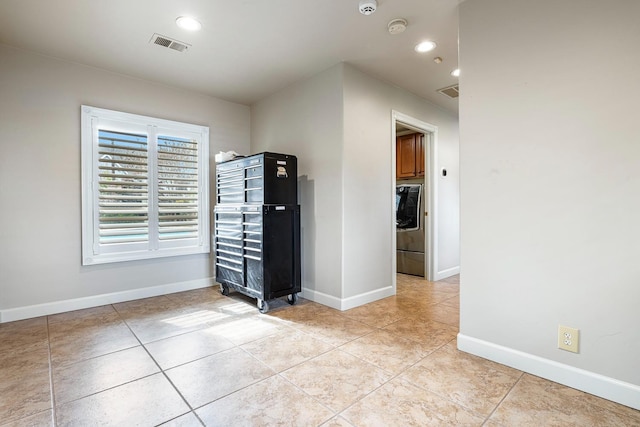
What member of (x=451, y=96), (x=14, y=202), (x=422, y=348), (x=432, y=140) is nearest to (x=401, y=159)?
(x=432, y=140)

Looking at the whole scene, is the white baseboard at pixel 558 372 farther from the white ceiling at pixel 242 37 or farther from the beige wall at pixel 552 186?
the white ceiling at pixel 242 37

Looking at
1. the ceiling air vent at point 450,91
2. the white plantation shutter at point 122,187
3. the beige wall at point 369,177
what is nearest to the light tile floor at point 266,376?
the beige wall at point 369,177

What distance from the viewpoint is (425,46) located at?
288 centimetres

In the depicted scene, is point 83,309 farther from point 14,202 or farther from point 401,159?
point 401,159

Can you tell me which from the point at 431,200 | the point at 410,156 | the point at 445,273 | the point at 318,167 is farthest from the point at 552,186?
the point at 410,156

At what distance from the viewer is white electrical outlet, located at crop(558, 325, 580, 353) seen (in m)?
1.80

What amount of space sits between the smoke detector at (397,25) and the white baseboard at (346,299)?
2.57 metres

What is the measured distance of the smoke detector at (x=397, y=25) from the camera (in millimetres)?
2494

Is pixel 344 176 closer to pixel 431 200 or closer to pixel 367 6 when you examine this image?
pixel 367 6

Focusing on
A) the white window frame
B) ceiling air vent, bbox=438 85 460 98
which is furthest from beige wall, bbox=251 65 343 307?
ceiling air vent, bbox=438 85 460 98

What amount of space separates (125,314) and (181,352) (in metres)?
1.27

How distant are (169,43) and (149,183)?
1.63 metres

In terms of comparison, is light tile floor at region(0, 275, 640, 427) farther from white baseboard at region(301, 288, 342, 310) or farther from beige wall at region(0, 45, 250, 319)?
beige wall at region(0, 45, 250, 319)

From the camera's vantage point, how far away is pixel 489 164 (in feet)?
7.04
